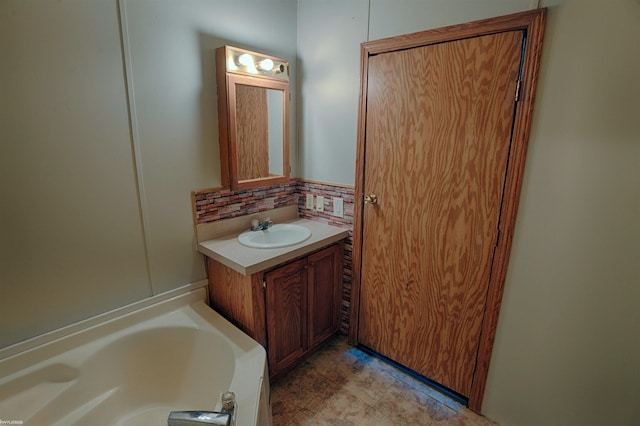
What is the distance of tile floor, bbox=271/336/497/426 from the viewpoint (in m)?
1.74

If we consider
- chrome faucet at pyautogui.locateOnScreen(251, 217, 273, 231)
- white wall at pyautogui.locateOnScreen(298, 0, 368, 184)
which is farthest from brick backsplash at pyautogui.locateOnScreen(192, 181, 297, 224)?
white wall at pyautogui.locateOnScreen(298, 0, 368, 184)

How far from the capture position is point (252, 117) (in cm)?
204

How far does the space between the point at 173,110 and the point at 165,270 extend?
0.93 meters

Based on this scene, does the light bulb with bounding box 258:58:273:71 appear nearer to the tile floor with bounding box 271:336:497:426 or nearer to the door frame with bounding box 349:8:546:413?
the door frame with bounding box 349:8:546:413

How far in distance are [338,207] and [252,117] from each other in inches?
33.7

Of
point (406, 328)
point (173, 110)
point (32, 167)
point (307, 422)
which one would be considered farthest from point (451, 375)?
point (32, 167)

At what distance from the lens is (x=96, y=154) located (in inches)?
58.9

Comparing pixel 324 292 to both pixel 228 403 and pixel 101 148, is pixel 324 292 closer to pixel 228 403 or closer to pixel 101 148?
pixel 228 403

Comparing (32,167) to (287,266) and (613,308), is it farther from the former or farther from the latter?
(613,308)

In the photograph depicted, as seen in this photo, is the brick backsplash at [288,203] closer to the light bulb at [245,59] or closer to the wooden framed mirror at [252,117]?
the wooden framed mirror at [252,117]

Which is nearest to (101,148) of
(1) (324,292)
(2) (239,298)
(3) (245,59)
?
(3) (245,59)

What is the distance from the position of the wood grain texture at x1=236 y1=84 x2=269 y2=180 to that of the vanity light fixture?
10cm

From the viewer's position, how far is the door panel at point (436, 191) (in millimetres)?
1527

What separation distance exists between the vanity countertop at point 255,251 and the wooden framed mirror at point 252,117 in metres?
0.38
